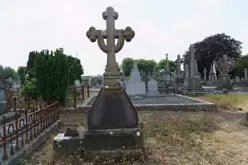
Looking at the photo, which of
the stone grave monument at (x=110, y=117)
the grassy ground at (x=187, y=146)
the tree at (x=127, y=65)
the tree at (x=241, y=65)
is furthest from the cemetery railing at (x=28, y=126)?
the tree at (x=127, y=65)

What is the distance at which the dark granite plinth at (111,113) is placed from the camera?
4.53 metres

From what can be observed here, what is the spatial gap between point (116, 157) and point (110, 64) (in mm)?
1783

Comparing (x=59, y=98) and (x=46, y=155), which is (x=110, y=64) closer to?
(x=46, y=155)

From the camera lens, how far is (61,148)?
4.55 metres

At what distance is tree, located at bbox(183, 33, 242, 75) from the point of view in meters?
55.2

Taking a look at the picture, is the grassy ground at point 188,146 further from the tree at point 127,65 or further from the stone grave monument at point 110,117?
the tree at point 127,65

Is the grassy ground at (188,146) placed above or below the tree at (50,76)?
below

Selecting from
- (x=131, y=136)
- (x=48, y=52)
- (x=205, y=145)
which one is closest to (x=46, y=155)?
(x=131, y=136)

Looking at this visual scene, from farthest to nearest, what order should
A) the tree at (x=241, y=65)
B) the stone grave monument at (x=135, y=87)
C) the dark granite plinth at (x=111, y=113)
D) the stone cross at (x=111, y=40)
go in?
the tree at (x=241, y=65) < the stone grave monument at (x=135, y=87) < the stone cross at (x=111, y=40) < the dark granite plinth at (x=111, y=113)

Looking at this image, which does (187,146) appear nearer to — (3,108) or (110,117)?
(110,117)

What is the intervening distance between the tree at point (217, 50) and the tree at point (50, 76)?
1880 inches

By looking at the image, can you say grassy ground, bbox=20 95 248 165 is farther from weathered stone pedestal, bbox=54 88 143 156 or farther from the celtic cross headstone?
the celtic cross headstone

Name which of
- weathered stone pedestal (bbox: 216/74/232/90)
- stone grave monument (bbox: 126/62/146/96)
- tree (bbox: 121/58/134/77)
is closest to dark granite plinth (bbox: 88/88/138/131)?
stone grave monument (bbox: 126/62/146/96)

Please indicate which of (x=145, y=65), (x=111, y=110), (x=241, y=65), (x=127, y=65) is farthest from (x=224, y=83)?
(x=127, y=65)
